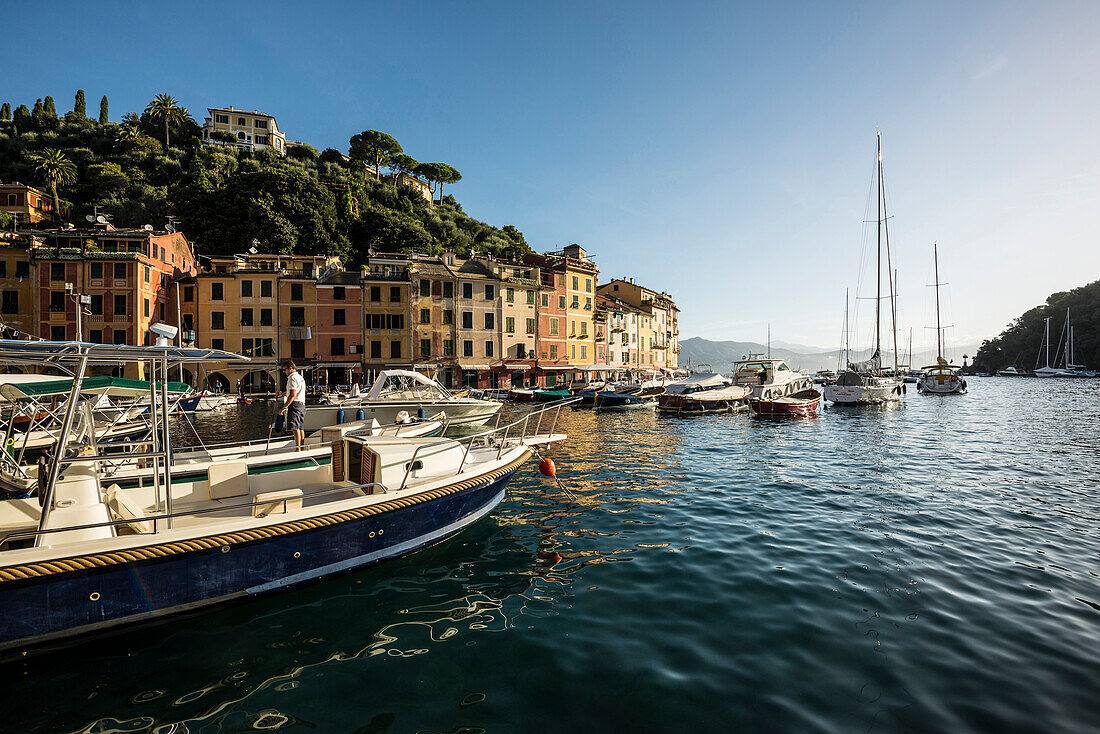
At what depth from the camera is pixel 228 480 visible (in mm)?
6977

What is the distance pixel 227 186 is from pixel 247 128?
129 ft

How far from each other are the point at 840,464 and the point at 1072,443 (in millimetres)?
11227

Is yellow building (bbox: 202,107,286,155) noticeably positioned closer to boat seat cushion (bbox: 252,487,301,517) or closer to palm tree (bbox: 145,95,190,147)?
palm tree (bbox: 145,95,190,147)

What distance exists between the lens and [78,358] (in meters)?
5.32

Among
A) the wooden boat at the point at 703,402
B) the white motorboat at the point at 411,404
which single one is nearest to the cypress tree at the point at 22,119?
the white motorboat at the point at 411,404

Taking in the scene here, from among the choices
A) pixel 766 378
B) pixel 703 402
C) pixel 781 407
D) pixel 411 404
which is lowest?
pixel 781 407

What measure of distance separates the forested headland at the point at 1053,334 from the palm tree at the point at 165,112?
164m

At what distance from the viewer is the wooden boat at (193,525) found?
446 centimetres

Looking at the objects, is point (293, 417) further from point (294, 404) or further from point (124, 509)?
point (124, 509)

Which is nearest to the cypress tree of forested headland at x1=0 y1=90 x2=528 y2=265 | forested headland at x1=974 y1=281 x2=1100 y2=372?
forested headland at x1=0 y1=90 x2=528 y2=265

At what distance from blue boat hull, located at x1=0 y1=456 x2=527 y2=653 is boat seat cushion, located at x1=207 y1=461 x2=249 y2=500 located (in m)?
1.93

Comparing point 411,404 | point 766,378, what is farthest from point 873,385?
point 411,404

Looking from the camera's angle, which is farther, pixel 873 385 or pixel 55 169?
pixel 55 169

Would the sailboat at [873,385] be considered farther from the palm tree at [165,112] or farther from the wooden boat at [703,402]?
the palm tree at [165,112]
